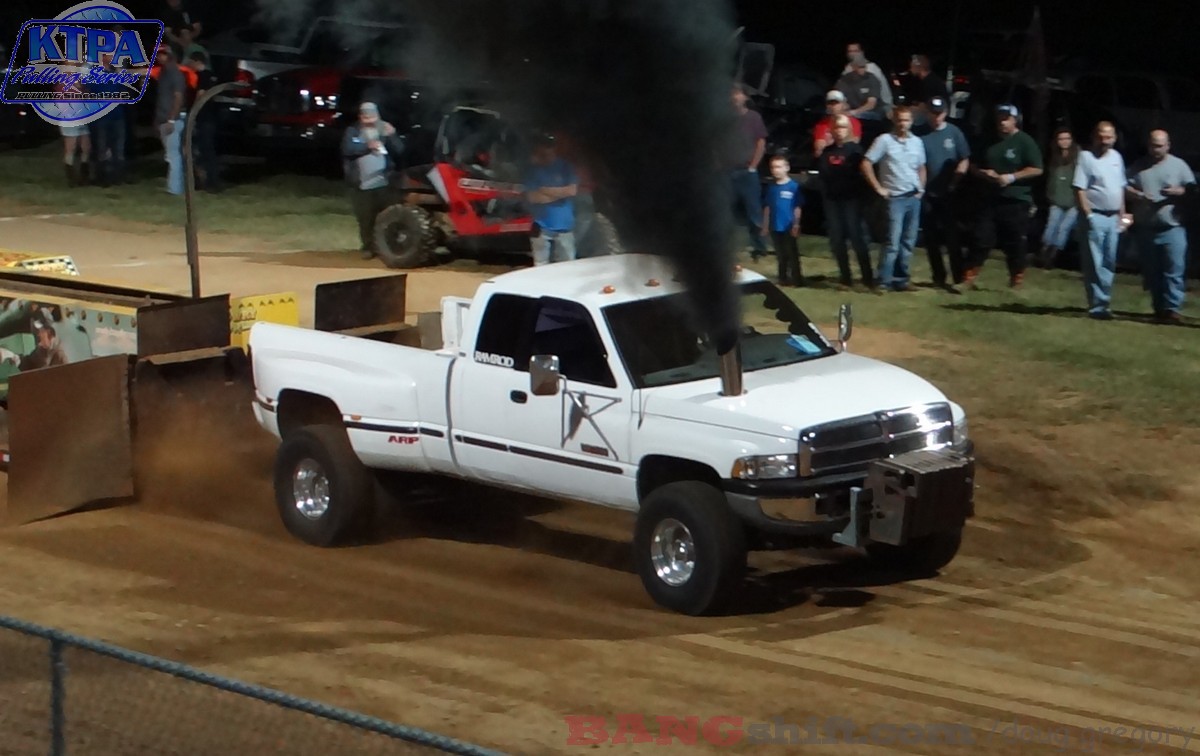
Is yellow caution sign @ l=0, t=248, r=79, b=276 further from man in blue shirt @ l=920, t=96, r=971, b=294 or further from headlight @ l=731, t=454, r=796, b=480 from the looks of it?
man in blue shirt @ l=920, t=96, r=971, b=294

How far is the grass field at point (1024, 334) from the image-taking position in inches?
574

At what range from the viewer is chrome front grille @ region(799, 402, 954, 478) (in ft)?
31.3

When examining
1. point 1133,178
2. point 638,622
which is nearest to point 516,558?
point 638,622

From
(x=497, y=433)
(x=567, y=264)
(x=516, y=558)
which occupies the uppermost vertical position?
(x=567, y=264)

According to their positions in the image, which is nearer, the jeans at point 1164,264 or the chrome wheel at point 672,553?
the chrome wheel at point 672,553

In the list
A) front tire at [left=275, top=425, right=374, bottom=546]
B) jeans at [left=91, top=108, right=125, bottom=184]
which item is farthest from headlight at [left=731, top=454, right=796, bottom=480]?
jeans at [left=91, top=108, right=125, bottom=184]

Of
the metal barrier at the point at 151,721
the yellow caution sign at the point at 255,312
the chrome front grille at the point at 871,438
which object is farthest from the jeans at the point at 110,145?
the chrome front grille at the point at 871,438

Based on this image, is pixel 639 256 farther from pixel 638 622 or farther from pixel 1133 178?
pixel 1133 178

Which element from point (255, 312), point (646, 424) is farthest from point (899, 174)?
point (646, 424)

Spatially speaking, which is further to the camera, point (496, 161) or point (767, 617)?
point (496, 161)

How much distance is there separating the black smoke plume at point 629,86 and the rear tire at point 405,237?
10.8 metres

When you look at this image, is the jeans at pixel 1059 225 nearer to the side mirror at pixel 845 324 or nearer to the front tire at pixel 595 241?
the front tire at pixel 595 241

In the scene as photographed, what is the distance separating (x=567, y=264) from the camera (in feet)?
36.9

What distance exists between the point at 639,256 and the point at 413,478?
270 cm
